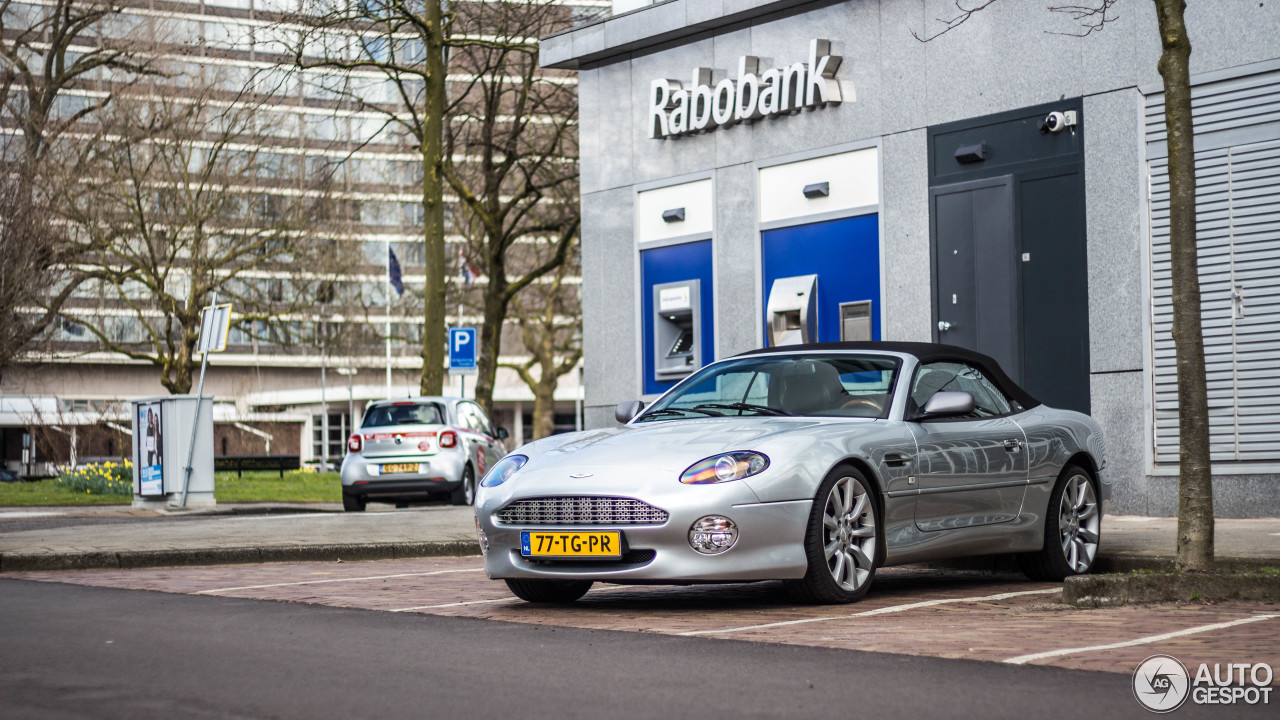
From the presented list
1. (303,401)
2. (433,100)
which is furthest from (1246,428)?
(303,401)

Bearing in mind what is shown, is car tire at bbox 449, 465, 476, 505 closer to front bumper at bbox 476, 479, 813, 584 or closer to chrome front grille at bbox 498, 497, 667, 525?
chrome front grille at bbox 498, 497, 667, 525

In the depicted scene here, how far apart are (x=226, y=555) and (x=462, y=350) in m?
13.7

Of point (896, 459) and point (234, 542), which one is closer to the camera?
point (896, 459)

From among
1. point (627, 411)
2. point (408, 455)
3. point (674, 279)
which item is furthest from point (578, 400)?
point (627, 411)

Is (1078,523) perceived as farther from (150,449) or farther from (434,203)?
(434,203)

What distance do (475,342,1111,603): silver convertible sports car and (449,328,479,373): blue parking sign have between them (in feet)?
54.2

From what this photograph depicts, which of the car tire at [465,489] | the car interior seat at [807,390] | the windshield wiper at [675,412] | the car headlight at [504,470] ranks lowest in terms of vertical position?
the car tire at [465,489]

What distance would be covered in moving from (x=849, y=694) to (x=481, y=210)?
27392 millimetres

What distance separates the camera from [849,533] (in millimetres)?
7570

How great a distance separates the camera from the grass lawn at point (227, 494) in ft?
82.9

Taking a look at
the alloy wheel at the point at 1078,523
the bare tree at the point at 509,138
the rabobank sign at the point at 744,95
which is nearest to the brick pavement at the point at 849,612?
the alloy wheel at the point at 1078,523

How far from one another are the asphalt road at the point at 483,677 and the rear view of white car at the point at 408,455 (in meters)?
13.6

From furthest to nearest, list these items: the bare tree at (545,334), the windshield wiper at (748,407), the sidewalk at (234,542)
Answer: the bare tree at (545,334), the sidewalk at (234,542), the windshield wiper at (748,407)

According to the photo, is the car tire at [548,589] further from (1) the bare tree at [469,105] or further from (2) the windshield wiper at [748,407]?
(1) the bare tree at [469,105]
